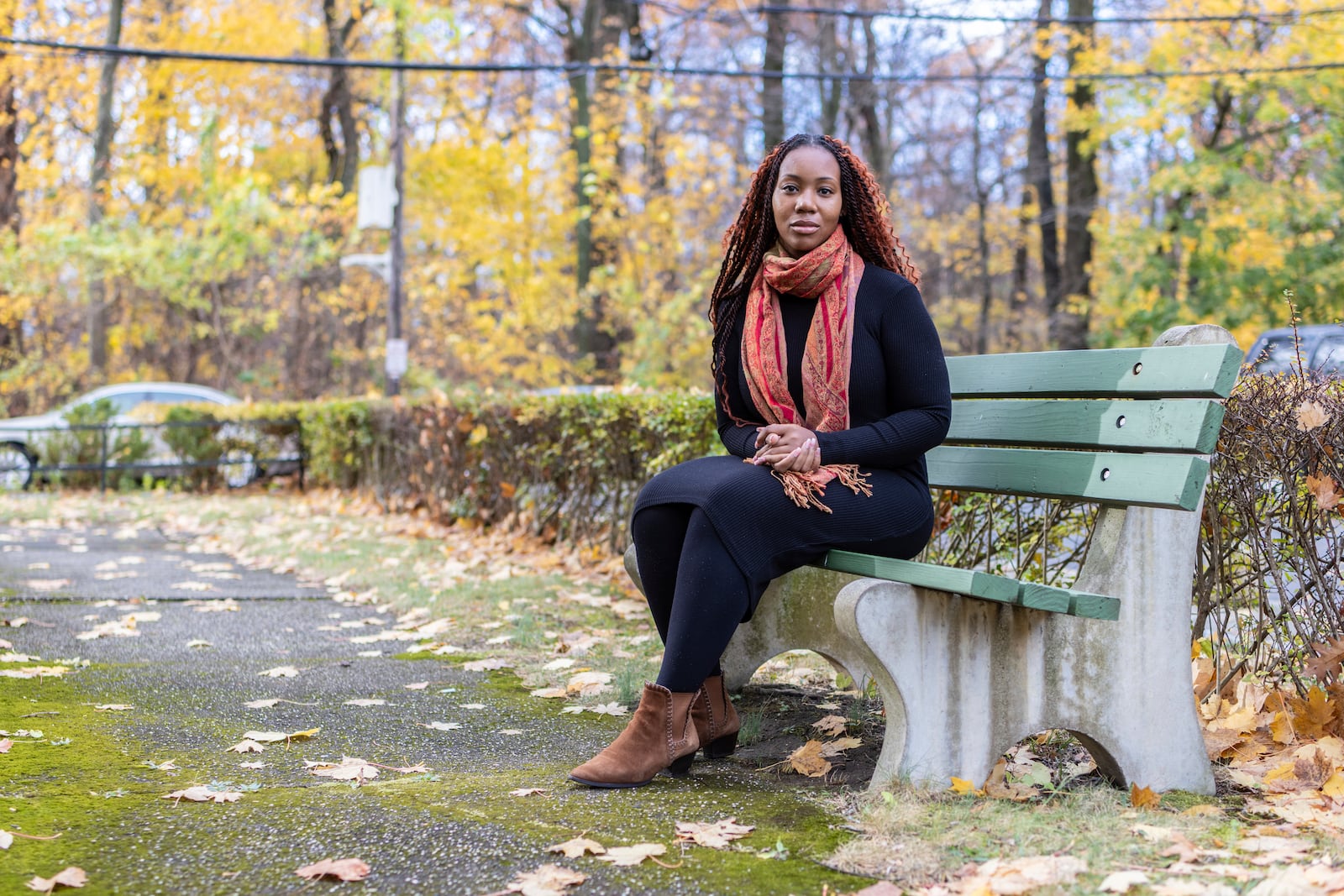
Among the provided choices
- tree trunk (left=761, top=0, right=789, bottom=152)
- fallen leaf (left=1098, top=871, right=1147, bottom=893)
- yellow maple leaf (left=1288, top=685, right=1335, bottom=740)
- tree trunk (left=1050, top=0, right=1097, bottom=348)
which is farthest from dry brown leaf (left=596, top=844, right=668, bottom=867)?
tree trunk (left=1050, top=0, right=1097, bottom=348)

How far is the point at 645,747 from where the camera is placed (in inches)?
109

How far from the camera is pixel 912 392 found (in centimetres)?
303

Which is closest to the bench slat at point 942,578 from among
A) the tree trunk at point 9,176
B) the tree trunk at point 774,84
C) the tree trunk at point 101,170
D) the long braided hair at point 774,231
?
the long braided hair at point 774,231

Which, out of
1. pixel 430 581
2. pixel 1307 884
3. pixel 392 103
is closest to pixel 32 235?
pixel 392 103

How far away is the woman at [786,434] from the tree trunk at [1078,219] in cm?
1648

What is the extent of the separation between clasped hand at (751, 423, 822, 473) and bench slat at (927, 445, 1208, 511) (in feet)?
2.05

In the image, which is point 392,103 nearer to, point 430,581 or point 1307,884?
point 430,581

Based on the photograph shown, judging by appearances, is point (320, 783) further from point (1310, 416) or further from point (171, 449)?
point (171, 449)

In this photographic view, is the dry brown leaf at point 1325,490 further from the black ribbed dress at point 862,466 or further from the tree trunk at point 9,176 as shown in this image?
the tree trunk at point 9,176

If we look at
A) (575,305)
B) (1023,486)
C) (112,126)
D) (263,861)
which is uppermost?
(112,126)

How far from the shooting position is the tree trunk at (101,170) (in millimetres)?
19703

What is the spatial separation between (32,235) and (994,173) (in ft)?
61.4

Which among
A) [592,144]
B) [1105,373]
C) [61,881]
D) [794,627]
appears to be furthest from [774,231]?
[592,144]

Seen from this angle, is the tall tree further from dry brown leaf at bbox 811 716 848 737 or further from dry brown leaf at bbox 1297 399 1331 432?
dry brown leaf at bbox 811 716 848 737
